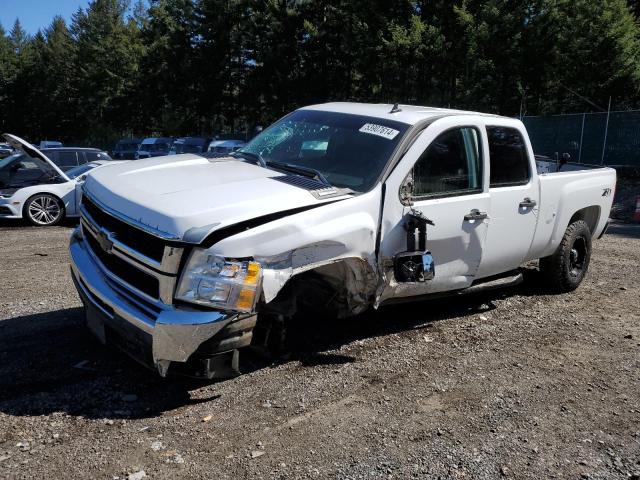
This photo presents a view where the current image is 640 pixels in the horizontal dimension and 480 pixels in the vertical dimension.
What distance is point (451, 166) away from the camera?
182 inches

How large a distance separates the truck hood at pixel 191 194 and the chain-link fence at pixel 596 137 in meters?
17.2

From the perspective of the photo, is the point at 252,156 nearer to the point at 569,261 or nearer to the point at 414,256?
the point at 414,256

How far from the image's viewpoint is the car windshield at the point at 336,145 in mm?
4238

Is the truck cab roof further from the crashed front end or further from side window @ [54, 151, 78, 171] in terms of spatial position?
side window @ [54, 151, 78, 171]

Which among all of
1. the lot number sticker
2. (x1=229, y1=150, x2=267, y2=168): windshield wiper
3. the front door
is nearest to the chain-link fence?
the front door

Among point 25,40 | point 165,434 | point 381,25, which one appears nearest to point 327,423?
point 165,434

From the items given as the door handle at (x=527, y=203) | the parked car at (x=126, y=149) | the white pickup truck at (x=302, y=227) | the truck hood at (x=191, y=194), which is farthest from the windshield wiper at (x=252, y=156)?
the parked car at (x=126, y=149)

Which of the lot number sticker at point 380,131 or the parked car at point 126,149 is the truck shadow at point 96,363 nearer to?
the lot number sticker at point 380,131

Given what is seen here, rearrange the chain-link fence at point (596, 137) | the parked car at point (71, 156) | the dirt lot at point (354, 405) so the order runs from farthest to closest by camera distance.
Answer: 1. the chain-link fence at point (596, 137)
2. the parked car at point (71, 156)
3. the dirt lot at point (354, 405)

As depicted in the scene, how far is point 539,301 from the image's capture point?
6.05 meters

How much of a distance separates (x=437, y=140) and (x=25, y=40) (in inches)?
3045

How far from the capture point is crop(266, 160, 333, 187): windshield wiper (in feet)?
13.5

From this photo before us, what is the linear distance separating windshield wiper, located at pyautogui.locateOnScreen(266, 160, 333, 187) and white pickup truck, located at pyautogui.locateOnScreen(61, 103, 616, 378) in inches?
0.6

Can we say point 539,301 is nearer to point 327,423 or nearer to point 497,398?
point 497,398
